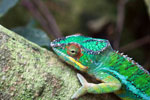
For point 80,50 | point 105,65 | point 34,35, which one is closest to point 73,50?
point 80,50

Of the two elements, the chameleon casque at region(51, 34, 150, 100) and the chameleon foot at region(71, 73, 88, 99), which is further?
the chameleon casque at region(51, 34, 150, 100)

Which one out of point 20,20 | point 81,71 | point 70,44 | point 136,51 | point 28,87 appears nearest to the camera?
point 28,87

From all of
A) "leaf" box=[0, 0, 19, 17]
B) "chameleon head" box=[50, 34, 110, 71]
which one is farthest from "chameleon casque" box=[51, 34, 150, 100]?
"leaf" box=[0, 0, 19, 17]

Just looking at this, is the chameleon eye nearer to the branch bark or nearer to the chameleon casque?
the chameleon casque

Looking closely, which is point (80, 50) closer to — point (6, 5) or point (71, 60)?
point (71, 60)

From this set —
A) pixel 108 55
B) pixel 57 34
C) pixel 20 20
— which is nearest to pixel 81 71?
pixel 108 55

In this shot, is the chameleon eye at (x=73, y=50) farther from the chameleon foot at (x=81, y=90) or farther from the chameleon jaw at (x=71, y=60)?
the chameleon foot at (x=81, y=90)

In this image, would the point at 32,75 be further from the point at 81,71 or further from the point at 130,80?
the point at 130,80
